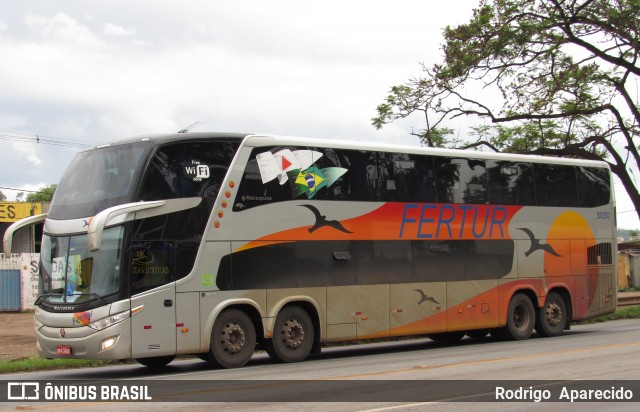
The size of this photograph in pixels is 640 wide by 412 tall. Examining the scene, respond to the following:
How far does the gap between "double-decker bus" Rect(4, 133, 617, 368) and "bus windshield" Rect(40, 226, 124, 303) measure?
0.08ft

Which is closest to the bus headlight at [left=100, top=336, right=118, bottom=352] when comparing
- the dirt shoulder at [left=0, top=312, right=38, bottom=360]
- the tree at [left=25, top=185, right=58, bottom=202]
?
the dirt shoulder at [left=0, top=312, right=38, bottom=360]

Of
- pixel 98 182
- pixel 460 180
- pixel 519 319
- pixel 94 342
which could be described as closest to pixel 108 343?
pixel 94 342

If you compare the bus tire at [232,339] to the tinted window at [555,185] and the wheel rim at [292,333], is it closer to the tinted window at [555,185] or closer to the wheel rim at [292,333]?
the wheel rim at [292,333]

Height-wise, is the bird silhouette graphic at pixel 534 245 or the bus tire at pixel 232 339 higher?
the bird silhouette graphic at pixel 534 245

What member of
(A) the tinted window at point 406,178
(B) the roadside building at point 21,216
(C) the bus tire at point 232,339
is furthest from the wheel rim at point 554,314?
(B) the roadside building at point 21,216

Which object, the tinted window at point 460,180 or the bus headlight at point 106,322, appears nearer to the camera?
the bus headlight at point 106,322

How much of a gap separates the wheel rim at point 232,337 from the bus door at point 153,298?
3.53 feet

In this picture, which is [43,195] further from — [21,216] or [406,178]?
[406,178]

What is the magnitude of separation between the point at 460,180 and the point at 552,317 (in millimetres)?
4800

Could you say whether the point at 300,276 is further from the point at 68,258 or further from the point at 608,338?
the point at 608,338

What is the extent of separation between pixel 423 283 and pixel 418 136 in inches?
507

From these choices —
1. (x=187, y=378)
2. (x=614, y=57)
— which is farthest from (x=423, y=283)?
(x=614, y=57)

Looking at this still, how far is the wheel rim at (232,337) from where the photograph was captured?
15195mm

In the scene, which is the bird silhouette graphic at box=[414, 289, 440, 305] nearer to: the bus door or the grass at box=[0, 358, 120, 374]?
the bus door
